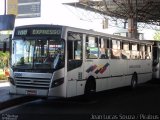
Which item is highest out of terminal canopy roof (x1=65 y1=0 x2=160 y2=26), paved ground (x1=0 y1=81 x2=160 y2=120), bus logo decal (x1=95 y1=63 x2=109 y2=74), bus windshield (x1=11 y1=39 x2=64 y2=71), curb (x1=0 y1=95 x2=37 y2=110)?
terminal canopy roof (x1=65 y1=0 x2=160 y2=26)

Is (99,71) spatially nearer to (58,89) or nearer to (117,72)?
(117,72)

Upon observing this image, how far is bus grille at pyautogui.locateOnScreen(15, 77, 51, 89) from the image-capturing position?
14.7m

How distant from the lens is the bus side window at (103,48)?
1798 centimetres

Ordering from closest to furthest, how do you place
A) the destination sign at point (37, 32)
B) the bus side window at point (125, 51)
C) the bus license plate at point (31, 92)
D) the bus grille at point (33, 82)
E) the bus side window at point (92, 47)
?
1. the bus grille at point (33, 82)
2. the bus license plate at point (31, 92)
3. the destination sign at point (37, 32)
4. the bus side window at point (92, 47)
5. the bus side window at point (125, 51)

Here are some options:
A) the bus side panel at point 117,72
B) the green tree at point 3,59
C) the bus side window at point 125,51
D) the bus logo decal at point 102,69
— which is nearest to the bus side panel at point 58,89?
the bus logo decal at point 102,69

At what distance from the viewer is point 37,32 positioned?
50.0ft

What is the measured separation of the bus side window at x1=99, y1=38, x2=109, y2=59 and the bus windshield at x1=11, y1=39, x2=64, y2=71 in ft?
11.3

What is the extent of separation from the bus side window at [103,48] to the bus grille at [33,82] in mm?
3961

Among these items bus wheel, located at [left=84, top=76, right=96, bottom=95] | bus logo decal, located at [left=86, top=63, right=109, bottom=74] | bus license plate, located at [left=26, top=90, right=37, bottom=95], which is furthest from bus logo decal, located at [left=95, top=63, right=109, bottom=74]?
bus license plate, located at [left=26, top=90, right=37, bottom=95]

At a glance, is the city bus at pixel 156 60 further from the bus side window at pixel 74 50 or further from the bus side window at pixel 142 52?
the bus side window at pixel 74 50

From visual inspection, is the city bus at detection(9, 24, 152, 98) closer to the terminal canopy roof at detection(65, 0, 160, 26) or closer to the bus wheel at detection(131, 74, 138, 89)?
the bus wheel at detection(131, 74, 138, 89)

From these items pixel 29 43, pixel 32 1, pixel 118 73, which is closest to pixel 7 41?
pixel 29 43

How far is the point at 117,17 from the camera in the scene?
5288 centimetres

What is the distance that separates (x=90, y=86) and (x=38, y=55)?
296 cm
